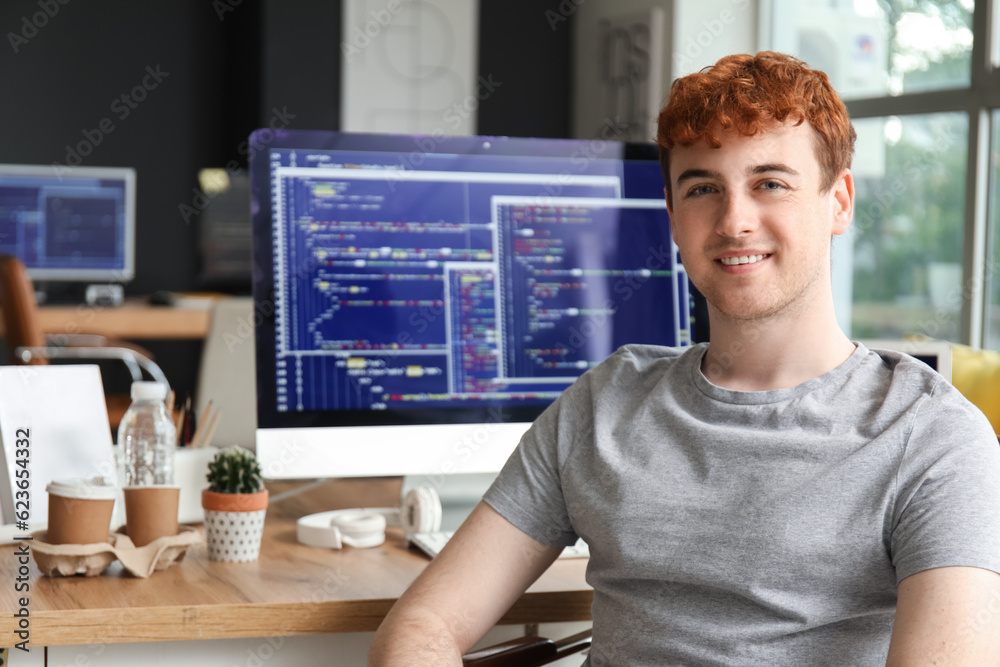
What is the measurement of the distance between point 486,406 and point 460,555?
40cm

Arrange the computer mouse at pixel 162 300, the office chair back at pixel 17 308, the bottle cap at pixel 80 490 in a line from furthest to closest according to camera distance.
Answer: the computer mouse at pixel 162 300
the office chair back at pixel 17 308
the bottle cap at pixel 80 490

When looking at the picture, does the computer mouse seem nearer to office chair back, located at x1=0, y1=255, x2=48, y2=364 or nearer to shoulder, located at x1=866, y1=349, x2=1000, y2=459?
office chair back, located at x1=0, y1=255, x2=48, y2=364

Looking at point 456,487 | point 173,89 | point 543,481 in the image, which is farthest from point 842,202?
point 173,89

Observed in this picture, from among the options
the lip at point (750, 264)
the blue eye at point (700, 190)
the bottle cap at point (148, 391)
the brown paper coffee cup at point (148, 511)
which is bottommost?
the brown paper coffee cup at point (148, 511)

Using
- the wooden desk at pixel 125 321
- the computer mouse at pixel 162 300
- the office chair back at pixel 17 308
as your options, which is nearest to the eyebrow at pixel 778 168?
the office chair back at pixel 17 308

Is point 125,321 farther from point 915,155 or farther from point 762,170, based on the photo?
point 762,170

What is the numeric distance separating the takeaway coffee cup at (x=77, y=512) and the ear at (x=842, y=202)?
2.98 feet

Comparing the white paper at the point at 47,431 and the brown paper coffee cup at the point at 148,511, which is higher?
the white paper at the point at 47,431

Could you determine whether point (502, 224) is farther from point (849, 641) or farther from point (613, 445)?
point (849, 641)

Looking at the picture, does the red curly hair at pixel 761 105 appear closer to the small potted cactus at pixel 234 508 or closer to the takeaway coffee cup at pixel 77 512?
the small potted cactus at pixel 234 508

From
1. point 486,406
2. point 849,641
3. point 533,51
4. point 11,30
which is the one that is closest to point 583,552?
point 486,406

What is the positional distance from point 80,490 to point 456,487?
575mm

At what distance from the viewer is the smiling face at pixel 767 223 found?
111 cm

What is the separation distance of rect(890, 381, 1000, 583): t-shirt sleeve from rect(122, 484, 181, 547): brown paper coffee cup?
839mm
